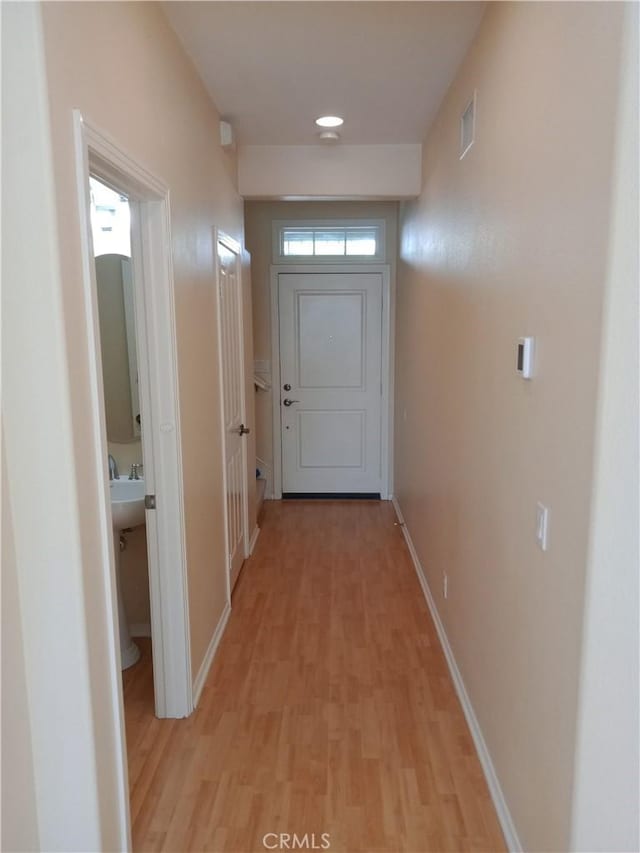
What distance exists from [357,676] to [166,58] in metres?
2.59

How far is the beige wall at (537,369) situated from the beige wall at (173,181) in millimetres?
1112

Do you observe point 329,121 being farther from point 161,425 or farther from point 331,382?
point 331,382

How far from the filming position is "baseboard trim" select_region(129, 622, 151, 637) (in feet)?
9.74

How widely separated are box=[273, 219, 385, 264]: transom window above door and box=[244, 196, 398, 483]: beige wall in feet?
0.20

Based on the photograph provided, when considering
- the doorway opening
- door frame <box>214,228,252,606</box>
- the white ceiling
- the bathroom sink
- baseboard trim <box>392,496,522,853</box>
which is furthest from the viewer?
door frame <box>214,228,252,606</box>

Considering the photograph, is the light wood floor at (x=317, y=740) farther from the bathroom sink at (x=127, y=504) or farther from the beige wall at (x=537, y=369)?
the bathroom sink at (x=127, y=504)

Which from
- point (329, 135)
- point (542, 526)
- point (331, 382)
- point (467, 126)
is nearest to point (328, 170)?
point (329, 135)

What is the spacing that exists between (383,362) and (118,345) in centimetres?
285

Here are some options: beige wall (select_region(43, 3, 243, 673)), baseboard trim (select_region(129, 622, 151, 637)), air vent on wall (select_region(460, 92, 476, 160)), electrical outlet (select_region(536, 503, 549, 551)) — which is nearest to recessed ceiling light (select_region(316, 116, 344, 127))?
beige wall (select_region(43, 3, 243, 673))

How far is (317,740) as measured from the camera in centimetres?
220

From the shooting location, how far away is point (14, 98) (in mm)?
1183

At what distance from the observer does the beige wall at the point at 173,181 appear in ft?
4.26

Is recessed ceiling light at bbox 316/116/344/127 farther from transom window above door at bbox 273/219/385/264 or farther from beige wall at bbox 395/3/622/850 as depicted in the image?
transom window above door at bbox 273/219/385/264

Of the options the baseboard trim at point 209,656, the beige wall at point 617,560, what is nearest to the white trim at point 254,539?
the baseboard trim at point 209,656
